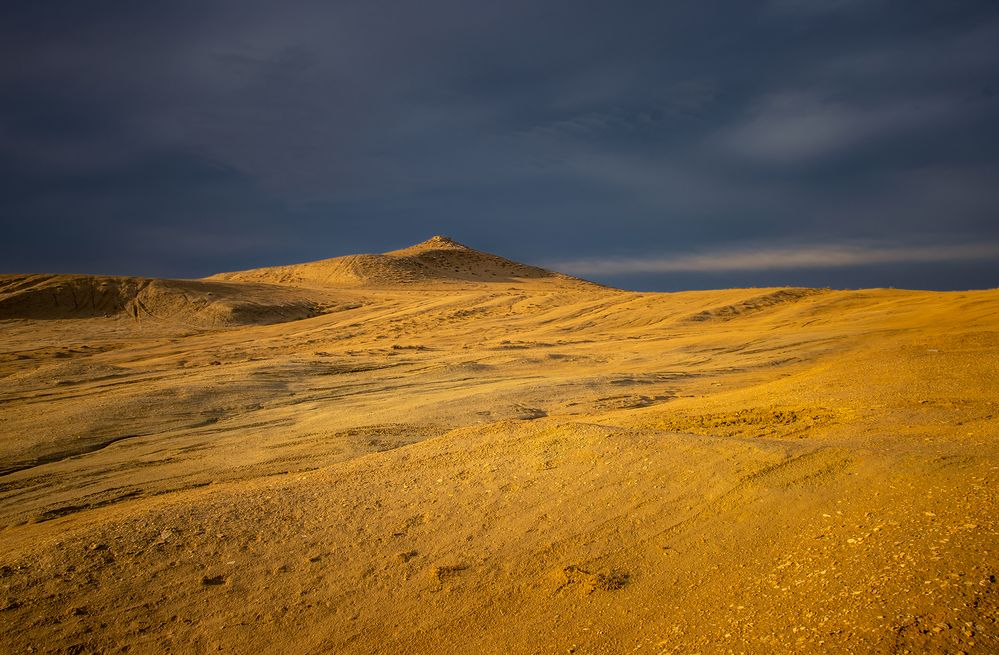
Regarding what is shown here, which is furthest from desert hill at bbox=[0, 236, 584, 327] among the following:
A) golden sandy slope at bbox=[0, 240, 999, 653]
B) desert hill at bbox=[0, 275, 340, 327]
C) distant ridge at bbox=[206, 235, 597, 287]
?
golden sandy slope at bbox=[0, 240, 999, 653]

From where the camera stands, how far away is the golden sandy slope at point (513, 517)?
9.50 ft

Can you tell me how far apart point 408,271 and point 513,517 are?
42.9 meters

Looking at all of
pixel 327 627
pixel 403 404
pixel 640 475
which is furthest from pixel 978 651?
pixel 403 404

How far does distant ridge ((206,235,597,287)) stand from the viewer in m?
42.8

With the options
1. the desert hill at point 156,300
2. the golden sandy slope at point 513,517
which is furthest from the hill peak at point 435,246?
the golden sandy slope at point 513,517

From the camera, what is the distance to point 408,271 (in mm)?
45969

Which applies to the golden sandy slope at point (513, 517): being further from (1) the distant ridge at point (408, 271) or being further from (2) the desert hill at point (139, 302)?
(1) the distant ridge at point (408, 271)

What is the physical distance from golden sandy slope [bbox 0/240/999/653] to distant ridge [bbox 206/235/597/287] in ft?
109

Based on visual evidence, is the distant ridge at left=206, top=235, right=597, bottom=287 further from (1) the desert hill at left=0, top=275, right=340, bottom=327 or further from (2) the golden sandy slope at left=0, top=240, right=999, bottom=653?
(2) the golden sandy slope at left=0, top=240, right=999, bottom=653

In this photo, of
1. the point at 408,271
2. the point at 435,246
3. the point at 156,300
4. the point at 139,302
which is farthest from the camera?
the point at 435,246

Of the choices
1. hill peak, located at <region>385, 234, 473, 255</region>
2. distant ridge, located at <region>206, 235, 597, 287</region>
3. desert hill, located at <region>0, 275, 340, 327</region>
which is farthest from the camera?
hill peak, located at <region>385, 234, 473, 255</region>

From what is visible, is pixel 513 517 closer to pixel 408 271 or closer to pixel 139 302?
pixel 139 302

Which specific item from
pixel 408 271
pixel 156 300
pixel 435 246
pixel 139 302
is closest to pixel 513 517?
pixel 156 300

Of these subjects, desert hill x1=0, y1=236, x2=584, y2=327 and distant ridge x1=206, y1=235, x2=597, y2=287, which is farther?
distant ridge x1=206, y1=235, x2=597, y2=287
